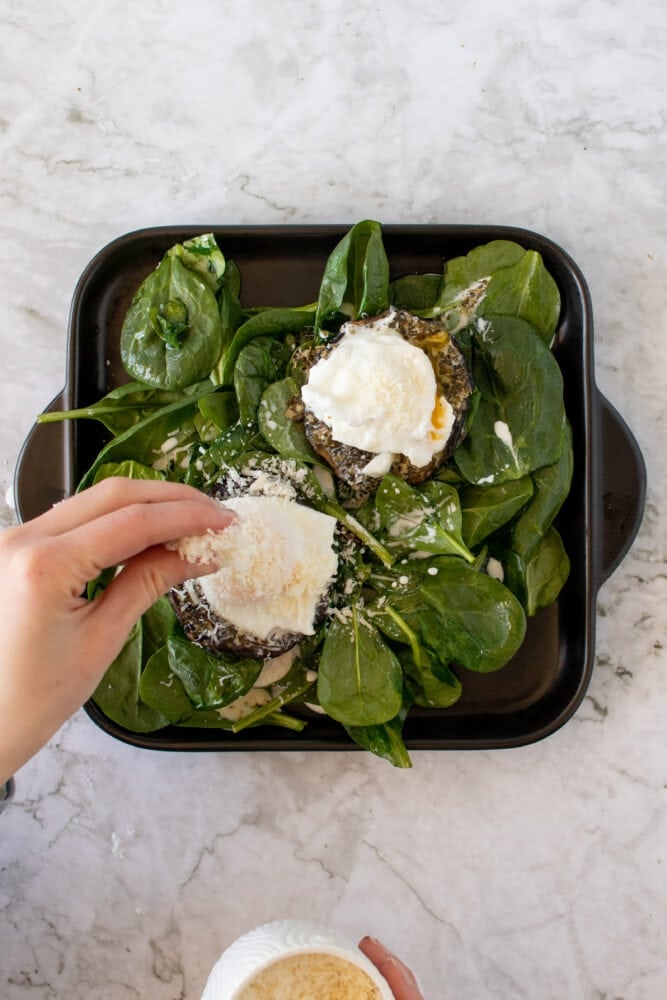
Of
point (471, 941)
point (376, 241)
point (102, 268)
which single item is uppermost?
point (376, 241)

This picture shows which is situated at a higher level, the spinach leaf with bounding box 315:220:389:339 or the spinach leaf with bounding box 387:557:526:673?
the spinach leaf with bounding box 315:220:389:339

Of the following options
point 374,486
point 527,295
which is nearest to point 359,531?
point 374,486

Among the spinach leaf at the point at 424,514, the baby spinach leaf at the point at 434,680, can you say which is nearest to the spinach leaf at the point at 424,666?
the baby spinach leaf at the point at 434,680

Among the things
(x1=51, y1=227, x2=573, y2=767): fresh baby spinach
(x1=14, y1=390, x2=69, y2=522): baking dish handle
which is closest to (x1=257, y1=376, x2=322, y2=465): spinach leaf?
(x1=51, y1=227, x2=573, y2=767): fresh baby spinach

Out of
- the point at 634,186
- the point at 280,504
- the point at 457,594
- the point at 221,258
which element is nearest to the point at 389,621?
the point at 457,594

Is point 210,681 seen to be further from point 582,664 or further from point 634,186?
point 634,186

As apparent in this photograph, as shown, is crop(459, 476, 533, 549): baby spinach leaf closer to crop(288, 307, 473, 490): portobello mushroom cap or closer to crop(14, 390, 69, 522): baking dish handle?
crop(288, 307, 473, 490): portobello mushroom cap

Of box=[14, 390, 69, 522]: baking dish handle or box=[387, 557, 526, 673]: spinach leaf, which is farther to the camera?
box=[14, 390, 69, 522]: baking dish handle
